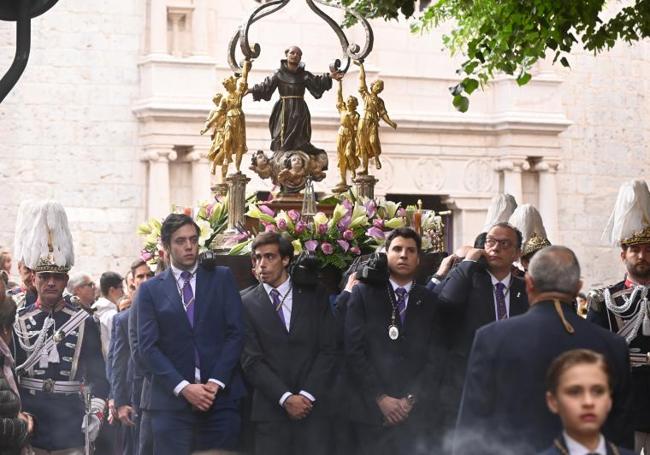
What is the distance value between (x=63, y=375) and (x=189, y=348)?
55.2 inches

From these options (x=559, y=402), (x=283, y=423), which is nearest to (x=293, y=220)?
(x=283, y=423)

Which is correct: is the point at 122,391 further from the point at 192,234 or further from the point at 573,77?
the point at 573,77

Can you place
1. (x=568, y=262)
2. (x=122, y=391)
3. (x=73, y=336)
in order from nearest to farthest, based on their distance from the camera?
(x=568, y=262) < (x=73, y=336) < (x=122, y=391)

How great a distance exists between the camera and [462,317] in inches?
386

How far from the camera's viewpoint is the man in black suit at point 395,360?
958cm

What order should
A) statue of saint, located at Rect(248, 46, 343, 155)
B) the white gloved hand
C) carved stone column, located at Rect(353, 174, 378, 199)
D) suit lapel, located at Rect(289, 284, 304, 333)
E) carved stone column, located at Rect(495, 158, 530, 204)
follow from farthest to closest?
carved stone column, located at Rect(495, 158, 530, 204), carved stone column, located at Rect(353, 174, 378, 199), statue of saint, located at Rect(248, 46, 343, 155), the white gloved hand, suit lapel, located at Rect(289, 284, 304, 333)

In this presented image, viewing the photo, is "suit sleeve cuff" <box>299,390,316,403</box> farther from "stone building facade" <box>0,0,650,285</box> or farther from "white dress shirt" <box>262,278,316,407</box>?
"stone building facade" <box>0,0,650,285</box>

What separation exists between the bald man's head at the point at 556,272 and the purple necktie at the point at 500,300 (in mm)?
2985

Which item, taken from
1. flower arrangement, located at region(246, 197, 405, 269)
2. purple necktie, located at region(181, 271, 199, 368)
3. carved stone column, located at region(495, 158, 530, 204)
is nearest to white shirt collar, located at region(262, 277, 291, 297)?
purple necktie, located at region(181, 271, 199, 368)

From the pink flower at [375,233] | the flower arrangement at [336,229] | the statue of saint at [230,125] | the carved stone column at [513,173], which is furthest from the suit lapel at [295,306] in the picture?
the carved stone column at [513,173]

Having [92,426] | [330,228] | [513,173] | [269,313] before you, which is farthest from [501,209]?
[513,173]

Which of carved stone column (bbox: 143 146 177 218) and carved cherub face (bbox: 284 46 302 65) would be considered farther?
carved stone column (bbox: 143 146 177 218)

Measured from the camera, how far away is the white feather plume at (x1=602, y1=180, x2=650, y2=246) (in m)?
11.1

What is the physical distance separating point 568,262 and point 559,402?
117 cm
